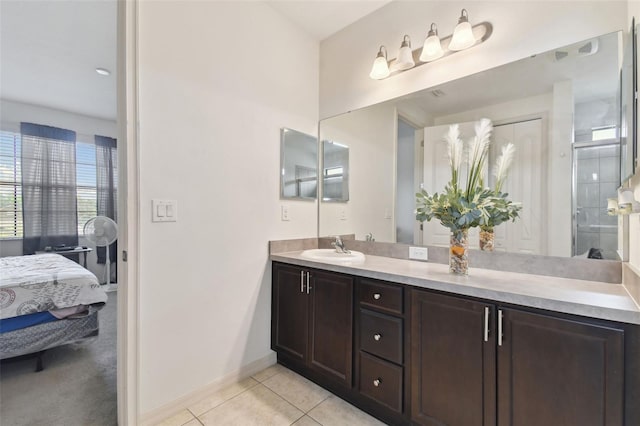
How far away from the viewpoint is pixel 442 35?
177 centimetres

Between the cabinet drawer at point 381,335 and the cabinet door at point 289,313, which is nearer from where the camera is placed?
the cabinet drawer at point 381,335

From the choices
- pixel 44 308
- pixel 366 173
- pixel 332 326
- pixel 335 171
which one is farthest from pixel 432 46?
pixel 44 308

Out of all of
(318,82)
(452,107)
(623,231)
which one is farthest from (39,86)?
(623,231)

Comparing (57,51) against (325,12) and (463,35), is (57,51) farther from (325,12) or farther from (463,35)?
(463,35)

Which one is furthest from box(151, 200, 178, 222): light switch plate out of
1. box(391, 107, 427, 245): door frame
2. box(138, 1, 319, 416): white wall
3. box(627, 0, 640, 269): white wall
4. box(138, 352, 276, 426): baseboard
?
box(627, 0, 640, 269): white wall

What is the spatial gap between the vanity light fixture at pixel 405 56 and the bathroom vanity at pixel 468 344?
1.32m

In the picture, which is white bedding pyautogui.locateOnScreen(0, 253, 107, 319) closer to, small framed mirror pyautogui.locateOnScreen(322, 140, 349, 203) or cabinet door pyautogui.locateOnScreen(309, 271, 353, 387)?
cabinet door pyautogui.locateOnScreen(309, 271, 353, 387)

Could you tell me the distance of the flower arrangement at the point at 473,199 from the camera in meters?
1.43

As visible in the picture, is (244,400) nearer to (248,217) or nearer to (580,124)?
(248,217)

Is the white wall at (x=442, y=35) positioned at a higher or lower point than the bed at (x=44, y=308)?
higher

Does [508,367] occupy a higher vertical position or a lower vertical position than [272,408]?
higher

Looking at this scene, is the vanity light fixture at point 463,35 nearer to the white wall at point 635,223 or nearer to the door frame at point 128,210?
the white wall at point 635,223

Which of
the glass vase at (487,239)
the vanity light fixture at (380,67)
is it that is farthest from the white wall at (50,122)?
the glass vase at (487,239)

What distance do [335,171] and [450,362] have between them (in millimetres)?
1633
